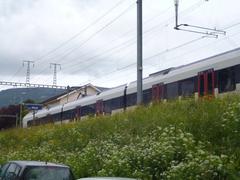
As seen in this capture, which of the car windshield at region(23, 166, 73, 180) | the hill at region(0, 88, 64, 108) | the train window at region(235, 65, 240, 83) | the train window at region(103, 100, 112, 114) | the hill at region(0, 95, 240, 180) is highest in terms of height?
the hill at region(0, 88, 64, 108)

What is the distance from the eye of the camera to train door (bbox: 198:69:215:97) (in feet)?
77.4

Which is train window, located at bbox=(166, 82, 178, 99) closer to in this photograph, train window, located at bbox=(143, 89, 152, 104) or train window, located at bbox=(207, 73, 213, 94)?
train window, located at bbox=(143, 89, 152, 104)

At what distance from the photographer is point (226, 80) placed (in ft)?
74.3

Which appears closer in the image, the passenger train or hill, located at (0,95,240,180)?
hill, located at (0,95,240,180)

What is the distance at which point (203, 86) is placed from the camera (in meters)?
24.4

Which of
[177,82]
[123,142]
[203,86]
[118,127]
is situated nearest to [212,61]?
[203,86]

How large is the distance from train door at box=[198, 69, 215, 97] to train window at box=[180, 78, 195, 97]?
82 centimetres

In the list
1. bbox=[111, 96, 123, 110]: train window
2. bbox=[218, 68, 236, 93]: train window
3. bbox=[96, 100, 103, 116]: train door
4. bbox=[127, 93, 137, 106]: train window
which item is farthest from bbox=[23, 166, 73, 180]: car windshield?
bbox=[96, 100, 103, 116]: train door

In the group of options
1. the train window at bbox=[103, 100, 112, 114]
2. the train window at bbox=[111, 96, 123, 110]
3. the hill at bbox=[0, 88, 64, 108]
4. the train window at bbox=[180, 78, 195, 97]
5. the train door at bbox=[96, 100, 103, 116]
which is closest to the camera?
the train window at bbox=[180, 78, 195, 97]

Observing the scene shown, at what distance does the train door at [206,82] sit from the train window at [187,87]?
2.69ft

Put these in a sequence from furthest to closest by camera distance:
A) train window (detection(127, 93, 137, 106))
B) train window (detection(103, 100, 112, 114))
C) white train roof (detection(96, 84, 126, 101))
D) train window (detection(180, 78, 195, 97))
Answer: train window (detection(103, 100, 112, 114)) → white train roof (detection(96, 84, 126, 101)) → train window (detection(127, 93, 137, 106)) → train window (detection(180, 78, 195, 97))

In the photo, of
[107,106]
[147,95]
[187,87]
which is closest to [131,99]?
[147,95]

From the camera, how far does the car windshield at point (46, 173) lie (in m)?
11.3

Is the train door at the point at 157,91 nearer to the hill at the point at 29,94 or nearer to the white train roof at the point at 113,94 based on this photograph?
the white train roof at the point at 113,94
